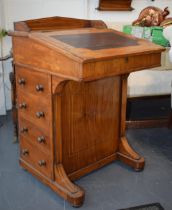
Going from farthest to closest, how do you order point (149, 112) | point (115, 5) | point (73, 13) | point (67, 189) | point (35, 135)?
point (115, 5)
point (73, 13)
point (149, 112)
point (35, 135)
point (67, 189)

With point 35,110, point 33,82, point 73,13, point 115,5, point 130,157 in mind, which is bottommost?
point 130,157

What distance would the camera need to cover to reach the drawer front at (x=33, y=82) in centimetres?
172

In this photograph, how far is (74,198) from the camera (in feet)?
5.76

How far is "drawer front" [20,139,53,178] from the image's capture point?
1.91 meters

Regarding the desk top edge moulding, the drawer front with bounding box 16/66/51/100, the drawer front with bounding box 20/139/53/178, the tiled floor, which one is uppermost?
the desk top edge moulding

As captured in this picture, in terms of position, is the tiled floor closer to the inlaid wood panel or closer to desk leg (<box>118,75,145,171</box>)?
desk leg (<box>118,75,145,171</box>)

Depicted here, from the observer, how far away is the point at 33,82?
5.99ft

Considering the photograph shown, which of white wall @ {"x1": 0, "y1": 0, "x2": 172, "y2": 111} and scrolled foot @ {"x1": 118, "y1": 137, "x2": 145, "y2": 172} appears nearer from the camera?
scrolled foot @ {"x1": 118, "y1": 137, "x2": 145, "y2": 172}

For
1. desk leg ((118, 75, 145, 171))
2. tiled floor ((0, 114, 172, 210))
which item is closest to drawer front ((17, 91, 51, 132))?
tiled floor ((0, 114, 172, 210))

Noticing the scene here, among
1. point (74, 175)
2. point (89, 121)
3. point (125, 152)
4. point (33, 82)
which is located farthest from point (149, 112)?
point (33, 82)

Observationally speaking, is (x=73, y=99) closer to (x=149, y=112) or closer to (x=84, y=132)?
(x=84, y=132)

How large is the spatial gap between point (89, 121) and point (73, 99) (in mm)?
232

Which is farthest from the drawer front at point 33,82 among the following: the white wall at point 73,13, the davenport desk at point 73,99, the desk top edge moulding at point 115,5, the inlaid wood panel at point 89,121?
the desk top edge moulding at point 115,5

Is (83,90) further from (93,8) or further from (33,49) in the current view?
(93,8)
